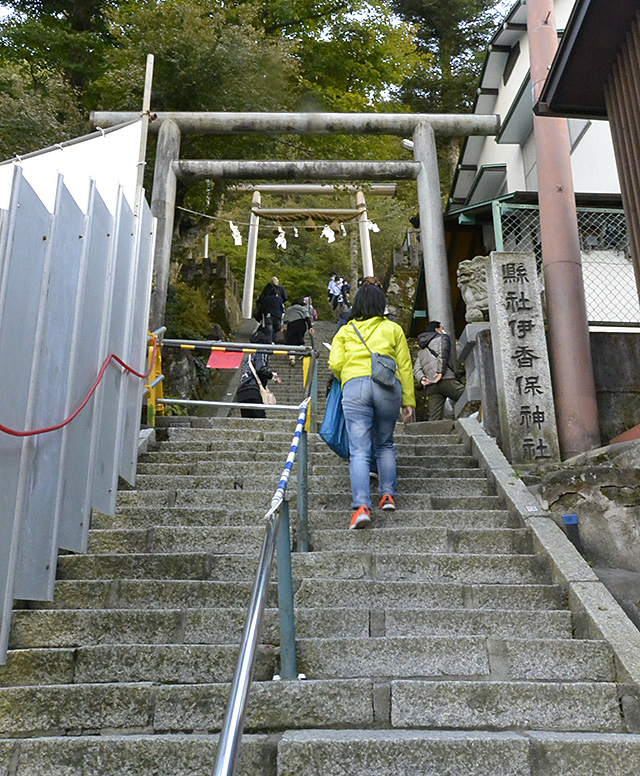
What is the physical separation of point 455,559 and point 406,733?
5.46 feet

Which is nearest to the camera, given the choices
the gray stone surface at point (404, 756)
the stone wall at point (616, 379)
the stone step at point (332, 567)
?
the gray stone surface at point (404, 756)

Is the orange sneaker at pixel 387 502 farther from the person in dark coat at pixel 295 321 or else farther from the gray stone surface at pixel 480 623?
the person in dark coat at pixel 295 321

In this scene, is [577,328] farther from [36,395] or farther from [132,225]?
[36,395]

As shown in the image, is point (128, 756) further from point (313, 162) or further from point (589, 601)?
point (313, 162)

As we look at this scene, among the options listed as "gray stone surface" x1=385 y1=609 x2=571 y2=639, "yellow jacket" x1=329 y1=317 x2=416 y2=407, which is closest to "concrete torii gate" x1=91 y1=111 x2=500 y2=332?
"yellow jacket" x1=329 y1=317 x2=416 y2=407

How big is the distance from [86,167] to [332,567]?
374 centimetres

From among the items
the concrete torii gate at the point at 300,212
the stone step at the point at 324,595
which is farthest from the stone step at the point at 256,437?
the concrete torii gate at the point at 300,212

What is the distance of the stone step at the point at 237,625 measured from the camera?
398 cm

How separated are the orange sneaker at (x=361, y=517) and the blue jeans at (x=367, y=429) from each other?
0.15 ft

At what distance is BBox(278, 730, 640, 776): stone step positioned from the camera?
295cm

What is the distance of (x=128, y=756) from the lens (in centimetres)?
302

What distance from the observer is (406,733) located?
10.2 feet

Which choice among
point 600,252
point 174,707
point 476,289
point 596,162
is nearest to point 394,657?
point 174,707

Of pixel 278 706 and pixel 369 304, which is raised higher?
pixel 369 304
